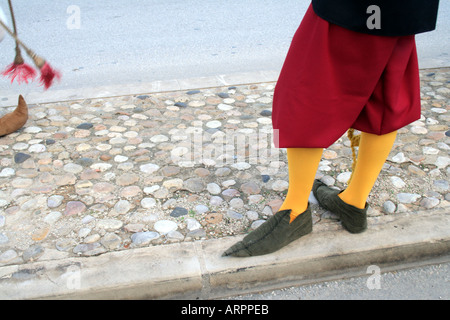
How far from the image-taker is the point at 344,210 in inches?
81.7

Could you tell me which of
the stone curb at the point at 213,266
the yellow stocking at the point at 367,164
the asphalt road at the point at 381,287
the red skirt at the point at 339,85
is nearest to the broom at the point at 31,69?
the stone curb at the point at 213,266

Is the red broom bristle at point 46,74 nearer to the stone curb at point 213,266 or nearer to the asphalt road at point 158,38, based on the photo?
the stone curb at point 213,266

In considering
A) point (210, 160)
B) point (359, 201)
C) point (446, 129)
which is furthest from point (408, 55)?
point (446, 129)

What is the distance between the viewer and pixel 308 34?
1.66 meters

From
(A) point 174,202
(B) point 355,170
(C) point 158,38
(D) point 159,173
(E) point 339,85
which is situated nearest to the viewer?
(E) point 339,85

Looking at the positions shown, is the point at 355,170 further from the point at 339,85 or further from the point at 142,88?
the point at 142,88

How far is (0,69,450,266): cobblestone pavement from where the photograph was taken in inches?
83.8

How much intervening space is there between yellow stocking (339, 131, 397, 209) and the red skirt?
0.09 meters

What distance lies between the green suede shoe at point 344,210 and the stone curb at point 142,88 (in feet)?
6.27

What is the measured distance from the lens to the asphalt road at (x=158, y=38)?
175 inches

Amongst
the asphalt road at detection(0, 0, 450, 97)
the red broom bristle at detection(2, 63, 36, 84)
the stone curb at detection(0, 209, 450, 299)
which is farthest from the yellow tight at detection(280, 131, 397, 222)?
the asphalt road at detection(0, 0, 450, 97)

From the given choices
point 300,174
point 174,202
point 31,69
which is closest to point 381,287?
point 300,174

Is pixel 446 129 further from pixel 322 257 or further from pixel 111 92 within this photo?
pixel 111 92

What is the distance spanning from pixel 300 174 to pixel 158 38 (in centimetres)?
402
